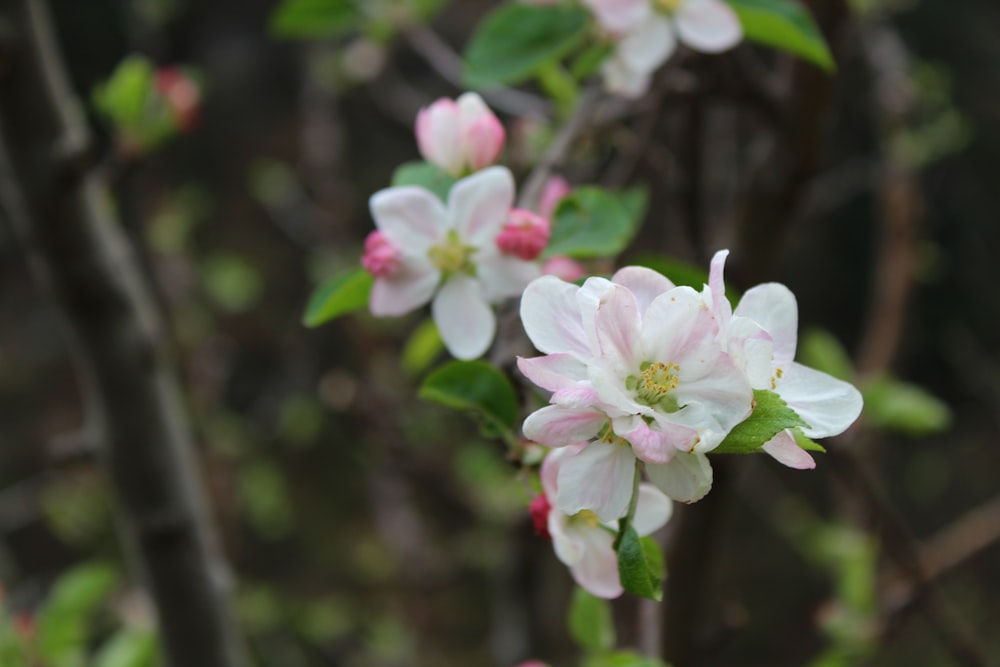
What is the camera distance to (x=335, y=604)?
2.34 meters

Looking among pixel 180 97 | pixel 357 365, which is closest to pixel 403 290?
pixel 180 97

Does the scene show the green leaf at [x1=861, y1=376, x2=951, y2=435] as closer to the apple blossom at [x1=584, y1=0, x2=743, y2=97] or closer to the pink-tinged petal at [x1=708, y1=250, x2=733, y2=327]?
the apple blossom at [x1=584, y1=0, x2=743, y2=97]

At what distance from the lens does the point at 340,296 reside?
1.40ft

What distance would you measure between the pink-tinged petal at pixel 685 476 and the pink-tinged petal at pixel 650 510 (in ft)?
0.25

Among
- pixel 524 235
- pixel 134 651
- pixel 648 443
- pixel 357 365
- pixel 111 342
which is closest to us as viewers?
pixel 648 443

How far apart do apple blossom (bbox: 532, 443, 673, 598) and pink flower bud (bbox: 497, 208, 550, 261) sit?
0.33 feet

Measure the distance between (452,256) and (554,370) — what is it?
13 centimetres

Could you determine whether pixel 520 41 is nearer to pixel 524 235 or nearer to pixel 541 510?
pixel 524 235

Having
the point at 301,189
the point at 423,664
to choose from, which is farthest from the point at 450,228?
the point at 301,189

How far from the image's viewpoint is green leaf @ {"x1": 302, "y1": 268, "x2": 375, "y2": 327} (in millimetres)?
423

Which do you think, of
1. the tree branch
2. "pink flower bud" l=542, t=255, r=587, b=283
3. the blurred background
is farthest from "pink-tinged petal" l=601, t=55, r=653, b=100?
the blurred background

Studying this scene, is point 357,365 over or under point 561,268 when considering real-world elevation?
under

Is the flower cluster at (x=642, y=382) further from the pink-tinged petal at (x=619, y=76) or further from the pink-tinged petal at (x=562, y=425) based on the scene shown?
the pink-tinged petal at (x=619, y=76)

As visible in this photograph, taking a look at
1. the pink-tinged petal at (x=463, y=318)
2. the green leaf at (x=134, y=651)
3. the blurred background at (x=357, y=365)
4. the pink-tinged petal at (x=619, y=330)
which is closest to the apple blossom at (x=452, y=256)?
the pink-tinged petal at (x=463, y=318)
